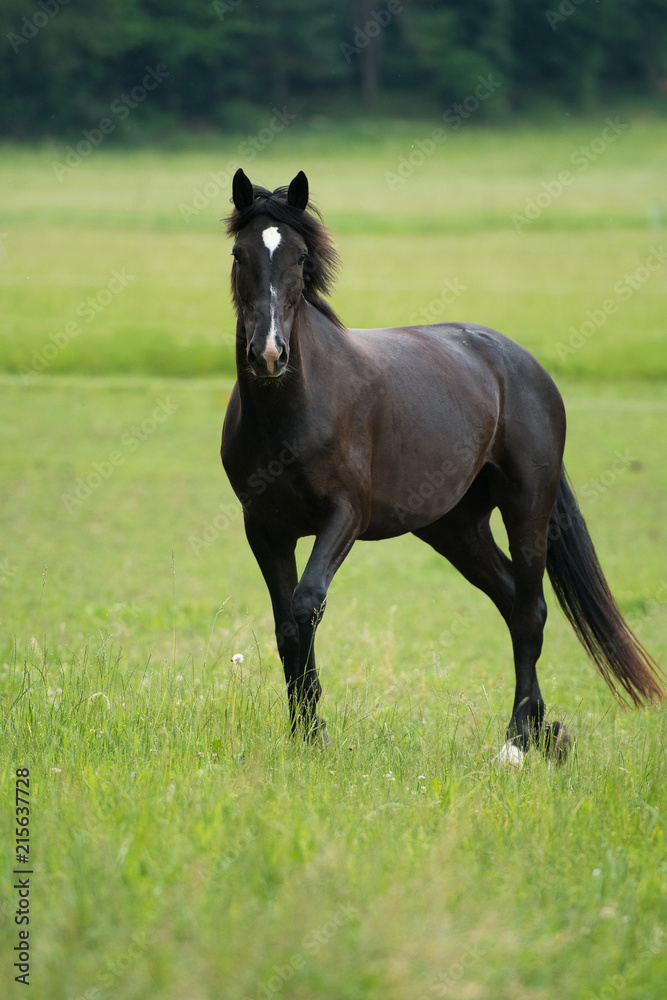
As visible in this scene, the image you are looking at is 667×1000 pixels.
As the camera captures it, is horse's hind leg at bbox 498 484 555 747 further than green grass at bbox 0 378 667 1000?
Yes

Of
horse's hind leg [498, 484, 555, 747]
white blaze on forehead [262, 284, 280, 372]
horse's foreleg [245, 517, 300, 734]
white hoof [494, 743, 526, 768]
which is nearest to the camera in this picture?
white blaze on forehead [262, 284, 280, 372]

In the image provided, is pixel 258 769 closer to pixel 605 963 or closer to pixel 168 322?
pixel 605 963

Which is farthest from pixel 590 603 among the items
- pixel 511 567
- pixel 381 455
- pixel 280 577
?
pixel 280 577

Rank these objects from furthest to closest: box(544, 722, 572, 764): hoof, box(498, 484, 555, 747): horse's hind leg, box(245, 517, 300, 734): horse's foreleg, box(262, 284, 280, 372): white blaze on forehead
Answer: box(498, 484, 555, 747): horse's hind leg < box(544, 722, 572, 764): hoof < box(245, 517, 300, 734): horse's foreleg < box(262, 284, 280, 372): white blaze on forehead

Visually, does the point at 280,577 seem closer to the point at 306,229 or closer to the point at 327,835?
the point at 306,229

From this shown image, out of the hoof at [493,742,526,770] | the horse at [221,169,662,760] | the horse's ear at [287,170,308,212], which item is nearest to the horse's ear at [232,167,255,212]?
the horse at [221,169,662,760]

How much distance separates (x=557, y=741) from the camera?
441 cm

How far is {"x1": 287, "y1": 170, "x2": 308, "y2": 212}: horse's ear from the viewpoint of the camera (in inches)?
152

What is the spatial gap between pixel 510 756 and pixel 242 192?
2396 millimetres

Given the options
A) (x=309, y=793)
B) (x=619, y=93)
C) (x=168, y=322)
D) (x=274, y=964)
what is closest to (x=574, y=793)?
(x=309, y=793)

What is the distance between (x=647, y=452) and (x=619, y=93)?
41315 mm

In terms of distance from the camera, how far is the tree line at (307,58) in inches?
1394

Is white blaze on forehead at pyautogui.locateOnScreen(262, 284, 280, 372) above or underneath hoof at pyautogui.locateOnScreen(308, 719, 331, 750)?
above

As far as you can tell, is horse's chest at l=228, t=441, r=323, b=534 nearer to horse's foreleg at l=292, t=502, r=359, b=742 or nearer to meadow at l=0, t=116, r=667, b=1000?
horse's foreleg at l=292, t=502, r=359, b=742
